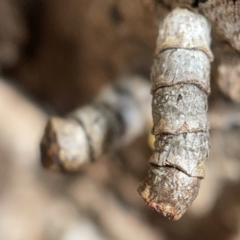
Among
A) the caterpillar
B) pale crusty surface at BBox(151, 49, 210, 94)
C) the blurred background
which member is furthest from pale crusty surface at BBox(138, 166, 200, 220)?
the blurred background

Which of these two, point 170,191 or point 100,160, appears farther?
point 100,160

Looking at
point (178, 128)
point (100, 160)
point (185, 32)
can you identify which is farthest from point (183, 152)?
point (100, 160)

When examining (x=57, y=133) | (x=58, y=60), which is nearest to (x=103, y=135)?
(x=57, y=133)

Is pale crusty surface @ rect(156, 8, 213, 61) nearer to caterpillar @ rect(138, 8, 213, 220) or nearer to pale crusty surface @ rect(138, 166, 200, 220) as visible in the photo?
caterpillar @ rect(138, 8, 213, 220)

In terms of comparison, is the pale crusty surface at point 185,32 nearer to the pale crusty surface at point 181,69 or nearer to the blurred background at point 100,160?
the pale crusty surface at point 181,69

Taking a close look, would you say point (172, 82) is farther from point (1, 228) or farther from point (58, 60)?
point (1, 228)

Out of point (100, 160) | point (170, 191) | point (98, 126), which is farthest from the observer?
point (100, 160)

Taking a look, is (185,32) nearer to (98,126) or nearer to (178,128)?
(178,128)
